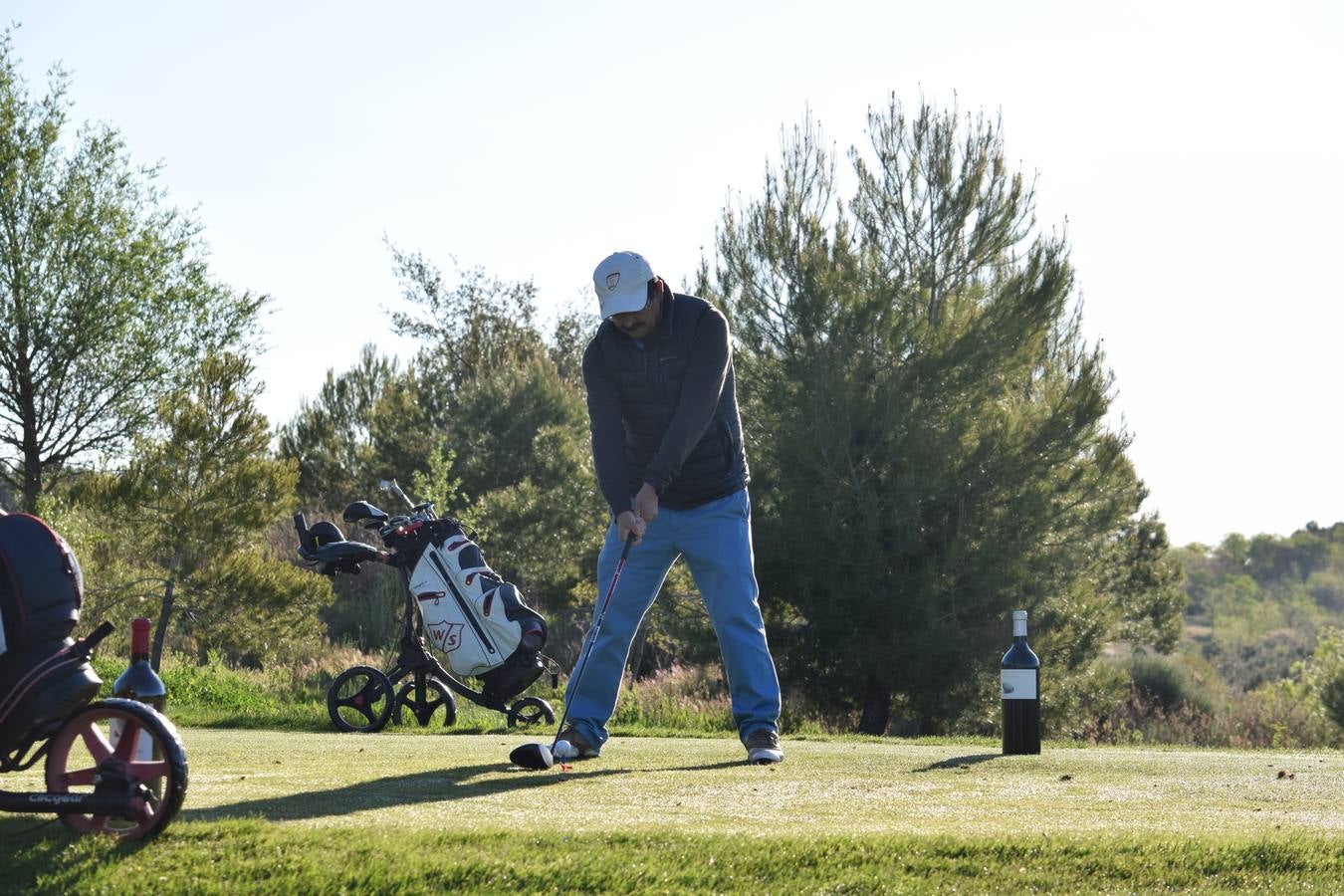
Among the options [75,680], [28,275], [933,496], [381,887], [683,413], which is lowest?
[381,887]

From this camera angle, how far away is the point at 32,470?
30.5 m

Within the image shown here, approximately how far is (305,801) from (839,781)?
2.07 m

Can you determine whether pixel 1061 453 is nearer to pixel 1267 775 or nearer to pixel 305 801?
pixel 1267 775

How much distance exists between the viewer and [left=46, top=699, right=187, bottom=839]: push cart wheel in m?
4.23

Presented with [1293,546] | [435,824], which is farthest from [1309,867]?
[1293,546]

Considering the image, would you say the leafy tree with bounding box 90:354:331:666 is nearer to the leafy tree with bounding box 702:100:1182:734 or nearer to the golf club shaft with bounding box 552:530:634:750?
the leafy tree with bounding box 702:100:1182:734

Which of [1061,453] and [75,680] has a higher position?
[1061,453]

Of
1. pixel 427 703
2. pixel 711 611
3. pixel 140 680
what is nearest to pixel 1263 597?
pixel 427 703

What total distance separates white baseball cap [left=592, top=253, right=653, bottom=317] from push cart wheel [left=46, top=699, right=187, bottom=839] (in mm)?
2760

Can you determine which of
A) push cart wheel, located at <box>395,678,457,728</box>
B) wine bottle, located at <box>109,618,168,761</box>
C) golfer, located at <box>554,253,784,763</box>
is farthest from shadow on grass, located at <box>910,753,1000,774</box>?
push cart wheel, located at <box>395,678,457,728</box>

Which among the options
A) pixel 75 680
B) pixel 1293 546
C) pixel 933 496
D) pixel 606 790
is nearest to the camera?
pixel 75 680

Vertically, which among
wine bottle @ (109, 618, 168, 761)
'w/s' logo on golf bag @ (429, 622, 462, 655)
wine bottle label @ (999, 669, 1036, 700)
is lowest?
wine bottle @ (109, 618, 168, 761)

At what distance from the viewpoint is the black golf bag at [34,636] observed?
4.42 meters

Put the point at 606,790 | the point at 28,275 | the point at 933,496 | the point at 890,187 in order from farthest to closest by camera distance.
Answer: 1. the point at 28,275
2. the point at 890,187
3. the point at 933,496
4. the point at 606,790
